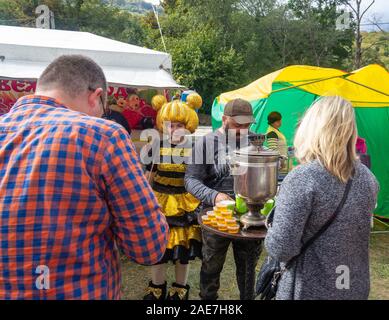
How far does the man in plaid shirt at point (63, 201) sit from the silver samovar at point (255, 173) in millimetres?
1041

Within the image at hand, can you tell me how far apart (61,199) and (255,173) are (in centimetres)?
129

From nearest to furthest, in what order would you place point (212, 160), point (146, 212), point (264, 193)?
point (146, 212) → point (264, 193) → point (212, 160)

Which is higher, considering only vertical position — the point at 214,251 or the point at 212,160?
the point at 212,160

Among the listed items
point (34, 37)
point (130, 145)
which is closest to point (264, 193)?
point (130, 145)

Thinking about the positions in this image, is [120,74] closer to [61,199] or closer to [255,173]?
[255,173]

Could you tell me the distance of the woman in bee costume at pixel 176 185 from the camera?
9.87 ft

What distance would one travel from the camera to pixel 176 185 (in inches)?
121

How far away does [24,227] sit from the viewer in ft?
3.64

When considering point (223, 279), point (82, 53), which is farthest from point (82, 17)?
point (223, 279)

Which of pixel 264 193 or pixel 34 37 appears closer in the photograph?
pixel 264 193

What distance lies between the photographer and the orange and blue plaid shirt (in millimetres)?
1111

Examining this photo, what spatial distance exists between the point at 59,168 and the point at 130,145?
0.23 metres
